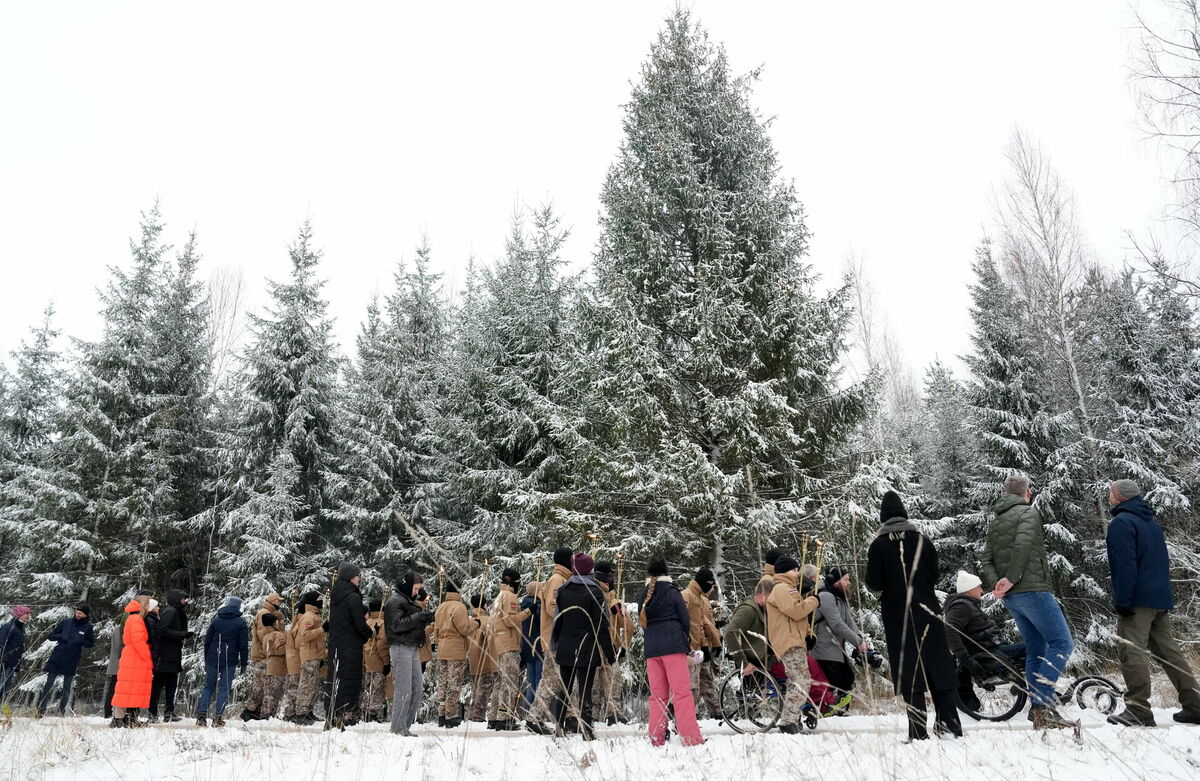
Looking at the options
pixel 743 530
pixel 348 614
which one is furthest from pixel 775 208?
pixel 348 614

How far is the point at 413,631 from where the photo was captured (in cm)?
851

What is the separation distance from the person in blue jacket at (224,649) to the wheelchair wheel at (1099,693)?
1146cm

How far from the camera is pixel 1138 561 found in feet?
20.9

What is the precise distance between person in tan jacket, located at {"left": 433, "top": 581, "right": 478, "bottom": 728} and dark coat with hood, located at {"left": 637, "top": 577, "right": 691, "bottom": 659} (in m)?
3.86

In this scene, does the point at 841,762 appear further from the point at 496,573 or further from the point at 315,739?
the point at 496,573

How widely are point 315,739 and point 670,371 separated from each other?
8.23 m

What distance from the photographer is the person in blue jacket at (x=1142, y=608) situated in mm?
6082

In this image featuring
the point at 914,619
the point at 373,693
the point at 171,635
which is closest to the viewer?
the point at 914,619

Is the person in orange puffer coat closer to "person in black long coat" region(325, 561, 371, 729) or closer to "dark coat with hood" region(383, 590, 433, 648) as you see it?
"person in black long coat" region(325, 561, 371, 729)

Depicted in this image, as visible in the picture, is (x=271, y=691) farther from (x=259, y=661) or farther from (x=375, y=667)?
(x=375, y=667)

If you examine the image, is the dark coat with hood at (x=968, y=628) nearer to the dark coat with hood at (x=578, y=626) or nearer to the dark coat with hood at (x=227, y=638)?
the dark coat with hood at (x=578, y=626)

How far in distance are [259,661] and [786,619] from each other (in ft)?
32.8

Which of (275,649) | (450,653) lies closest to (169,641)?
(275,649)

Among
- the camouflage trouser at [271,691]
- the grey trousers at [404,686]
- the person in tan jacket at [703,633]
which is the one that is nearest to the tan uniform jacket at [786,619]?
the person in tan jacket at [703,633]
